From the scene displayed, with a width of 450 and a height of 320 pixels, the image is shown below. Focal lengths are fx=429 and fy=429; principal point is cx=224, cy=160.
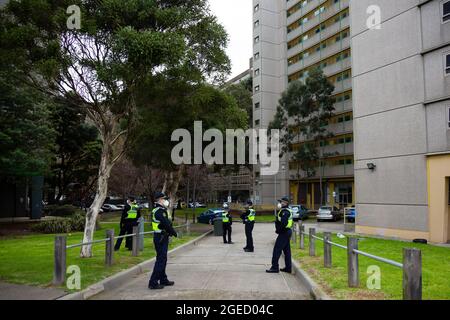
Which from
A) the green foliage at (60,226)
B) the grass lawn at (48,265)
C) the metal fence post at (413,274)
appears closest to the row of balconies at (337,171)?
the green foliage at (60,226)

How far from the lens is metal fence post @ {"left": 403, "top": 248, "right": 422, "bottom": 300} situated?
548 centimetres

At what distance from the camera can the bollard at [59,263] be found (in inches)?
310

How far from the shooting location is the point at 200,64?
47.1ft

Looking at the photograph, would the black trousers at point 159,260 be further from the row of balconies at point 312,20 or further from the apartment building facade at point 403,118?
the row of balconies at point 312,20

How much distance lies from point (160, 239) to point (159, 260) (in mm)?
405

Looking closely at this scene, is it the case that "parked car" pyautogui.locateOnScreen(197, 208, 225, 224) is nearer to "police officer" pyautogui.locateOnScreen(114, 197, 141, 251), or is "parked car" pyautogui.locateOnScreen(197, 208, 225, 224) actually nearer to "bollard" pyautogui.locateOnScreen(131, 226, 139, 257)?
"police officer" pyautogui.locateOnScreen(114, 197, 141, 251)

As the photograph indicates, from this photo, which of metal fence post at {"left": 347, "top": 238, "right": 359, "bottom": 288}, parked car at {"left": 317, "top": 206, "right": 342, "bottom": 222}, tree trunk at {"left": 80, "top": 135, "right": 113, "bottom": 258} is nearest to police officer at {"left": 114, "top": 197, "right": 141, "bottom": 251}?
tree trunk at {"left": 80, "top": 135, "right": 113, "bottom": 258}

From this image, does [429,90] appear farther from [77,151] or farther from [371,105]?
[77,151]

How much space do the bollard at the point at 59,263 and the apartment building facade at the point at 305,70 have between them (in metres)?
33.4

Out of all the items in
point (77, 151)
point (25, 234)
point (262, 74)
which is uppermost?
point (262, 74)

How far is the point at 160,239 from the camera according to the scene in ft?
27.7

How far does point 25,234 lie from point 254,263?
16301 mm

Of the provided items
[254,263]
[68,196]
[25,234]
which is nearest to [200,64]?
[254,263]

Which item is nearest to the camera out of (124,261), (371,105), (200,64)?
(124,261)
